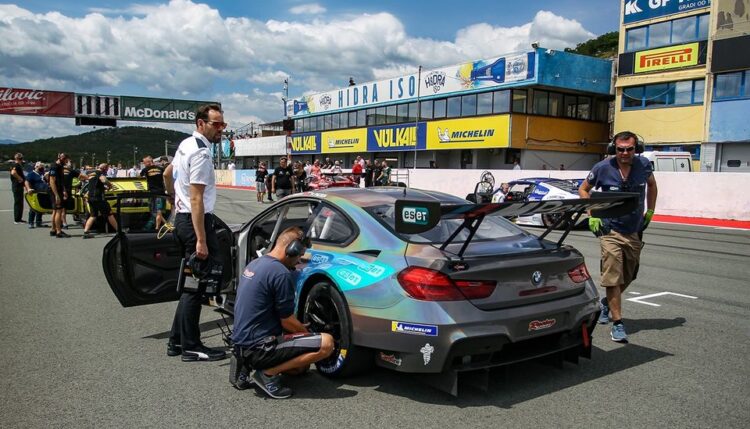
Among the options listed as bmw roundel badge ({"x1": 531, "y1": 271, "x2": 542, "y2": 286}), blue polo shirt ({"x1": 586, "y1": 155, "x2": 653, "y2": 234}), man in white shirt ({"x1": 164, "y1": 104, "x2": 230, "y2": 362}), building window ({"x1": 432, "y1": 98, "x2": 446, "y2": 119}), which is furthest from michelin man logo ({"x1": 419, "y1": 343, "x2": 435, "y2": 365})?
building window ({"x1": 432, "y1": 98, "x2": 446, "y2": 119})

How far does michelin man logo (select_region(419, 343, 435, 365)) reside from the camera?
338 centimetres

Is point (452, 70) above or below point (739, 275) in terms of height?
above

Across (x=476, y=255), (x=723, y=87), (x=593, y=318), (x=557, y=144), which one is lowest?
(x=593, y=318)

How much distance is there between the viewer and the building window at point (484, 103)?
3095cm

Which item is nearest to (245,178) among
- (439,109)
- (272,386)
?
(439,109)

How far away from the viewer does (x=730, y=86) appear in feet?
81.4

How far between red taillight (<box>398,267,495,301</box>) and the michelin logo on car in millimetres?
165

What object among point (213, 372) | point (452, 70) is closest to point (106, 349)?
point (213, 372)

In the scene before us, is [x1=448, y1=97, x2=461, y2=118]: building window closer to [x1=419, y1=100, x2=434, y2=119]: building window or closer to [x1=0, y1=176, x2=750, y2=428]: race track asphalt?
[x1=419, y1=100, x2=434, y2=119]: building window

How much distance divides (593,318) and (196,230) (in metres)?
2.93

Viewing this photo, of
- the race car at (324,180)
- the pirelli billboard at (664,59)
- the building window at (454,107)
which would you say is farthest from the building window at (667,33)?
the race car at (324,180)

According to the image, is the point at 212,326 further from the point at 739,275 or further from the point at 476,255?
the point at 739,275

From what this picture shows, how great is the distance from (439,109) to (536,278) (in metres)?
31.7

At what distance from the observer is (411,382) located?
3.95m
